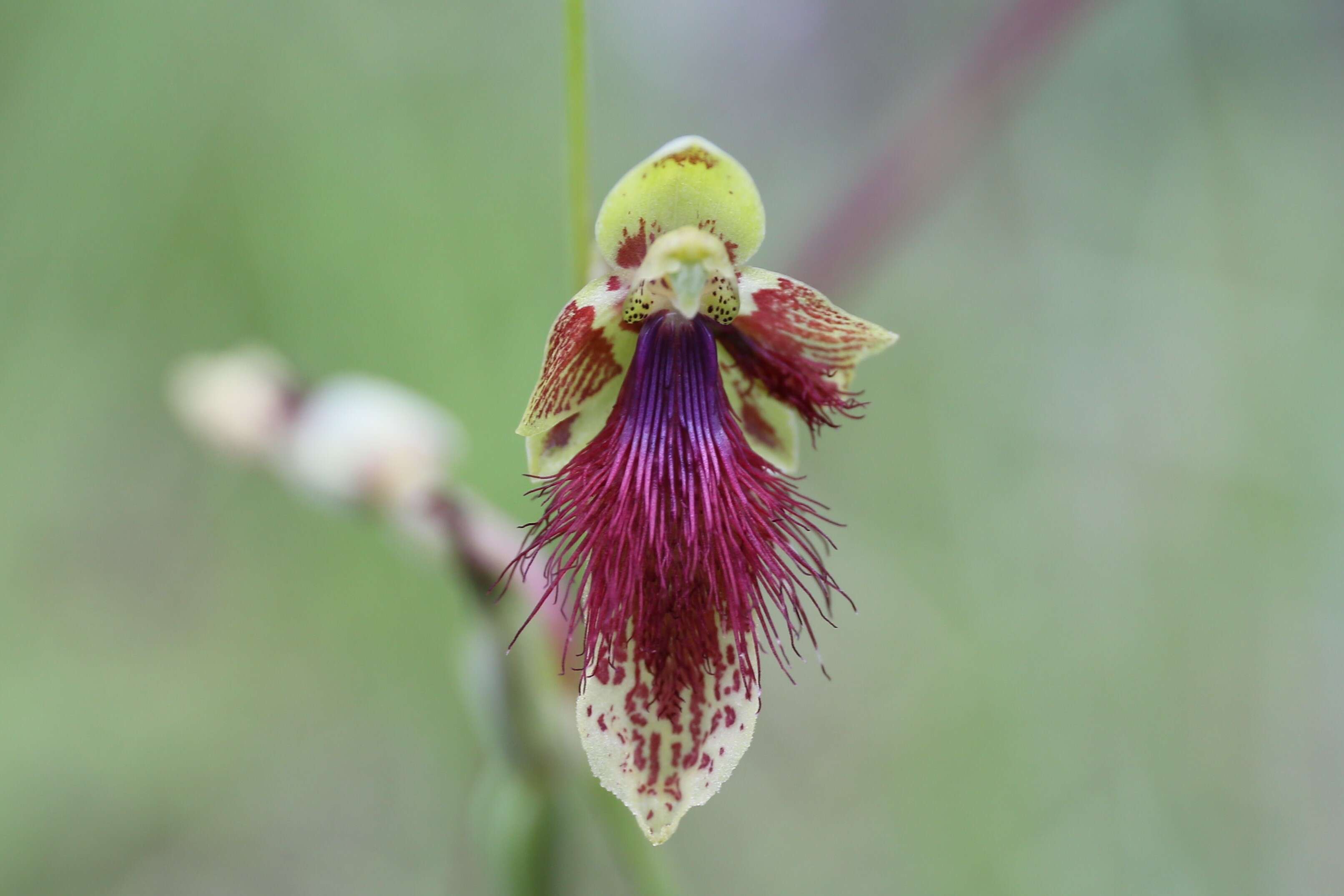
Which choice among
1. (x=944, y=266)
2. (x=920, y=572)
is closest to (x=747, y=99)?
(x=944, y=266)

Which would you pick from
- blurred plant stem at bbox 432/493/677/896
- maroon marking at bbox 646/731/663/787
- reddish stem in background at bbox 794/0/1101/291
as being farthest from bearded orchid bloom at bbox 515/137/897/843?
reddish stem in background at bbox 794/0/1101/291

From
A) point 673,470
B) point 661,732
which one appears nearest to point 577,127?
point 673,470

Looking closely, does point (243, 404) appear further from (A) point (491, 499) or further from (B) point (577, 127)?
(A) point (491, 499)

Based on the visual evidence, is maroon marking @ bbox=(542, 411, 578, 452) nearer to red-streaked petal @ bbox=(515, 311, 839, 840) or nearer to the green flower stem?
red-streaked petal @ bbox=(515, 311, 839, 840)

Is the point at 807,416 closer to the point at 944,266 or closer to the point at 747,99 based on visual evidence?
the point at 944,266

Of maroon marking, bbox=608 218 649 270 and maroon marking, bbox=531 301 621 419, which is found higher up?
maroon marking, bbox=608 218 649 270
